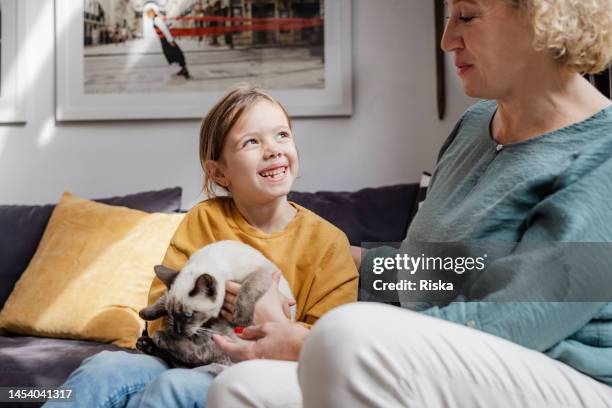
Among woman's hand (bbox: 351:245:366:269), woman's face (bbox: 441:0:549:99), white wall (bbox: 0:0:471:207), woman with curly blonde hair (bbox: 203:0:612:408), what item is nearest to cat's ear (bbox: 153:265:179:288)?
woman with curly blonde hair (bbox: 203:0:612:408)

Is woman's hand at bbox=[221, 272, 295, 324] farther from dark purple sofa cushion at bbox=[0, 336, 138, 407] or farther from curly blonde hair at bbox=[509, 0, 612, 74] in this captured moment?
dark purple sofa cushion at bbox=[0, 336, 138, 407]

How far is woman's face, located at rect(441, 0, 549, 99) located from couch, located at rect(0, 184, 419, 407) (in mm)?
1219

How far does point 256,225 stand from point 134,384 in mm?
401

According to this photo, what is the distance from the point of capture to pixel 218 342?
1.28 meters

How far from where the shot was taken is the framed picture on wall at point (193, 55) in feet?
9.67

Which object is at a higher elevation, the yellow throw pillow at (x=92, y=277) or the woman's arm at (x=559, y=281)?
the woman's arm at (x=559, y=281)

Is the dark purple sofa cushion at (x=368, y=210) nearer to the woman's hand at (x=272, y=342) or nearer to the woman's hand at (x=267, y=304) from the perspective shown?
the woman's hand at (x=267, y=304)

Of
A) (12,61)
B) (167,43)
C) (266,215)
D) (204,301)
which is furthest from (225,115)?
(12,61)

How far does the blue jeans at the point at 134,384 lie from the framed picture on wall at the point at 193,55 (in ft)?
5.41

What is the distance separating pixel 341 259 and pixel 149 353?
1.38 feet

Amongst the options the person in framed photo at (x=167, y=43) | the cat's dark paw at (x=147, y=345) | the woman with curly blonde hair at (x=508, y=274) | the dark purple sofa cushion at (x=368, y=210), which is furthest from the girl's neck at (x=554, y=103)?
the person in framed photo at (x=167, y=43)

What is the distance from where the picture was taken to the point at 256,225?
158 centimetres

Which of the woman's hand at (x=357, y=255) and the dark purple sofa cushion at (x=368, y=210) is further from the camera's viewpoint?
the dark purple sofa cushion at (x=368, y=210)

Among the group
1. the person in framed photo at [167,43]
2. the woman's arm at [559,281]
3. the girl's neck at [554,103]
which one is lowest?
the woman's arm at [559,281]
